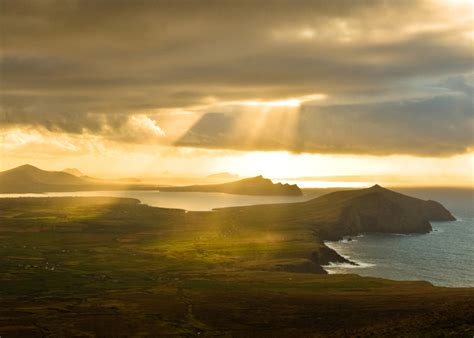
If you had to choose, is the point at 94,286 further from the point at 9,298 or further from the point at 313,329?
the point at 313,329

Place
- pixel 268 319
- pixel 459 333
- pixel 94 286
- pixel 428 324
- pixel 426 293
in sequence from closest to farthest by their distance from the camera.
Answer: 1. pixel 459 333
2. pixel 428 324
3. pixel 268 319
4. pixel 426 293
5. pixel 94 286

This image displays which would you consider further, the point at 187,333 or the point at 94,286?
the point at 94,286

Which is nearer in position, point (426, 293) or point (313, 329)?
point (313, 329)

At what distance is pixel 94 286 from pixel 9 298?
3021 centimetres

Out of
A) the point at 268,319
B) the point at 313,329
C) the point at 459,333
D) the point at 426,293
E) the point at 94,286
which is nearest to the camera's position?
the point at 459,333

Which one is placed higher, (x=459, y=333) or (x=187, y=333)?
(x=459, y=333)

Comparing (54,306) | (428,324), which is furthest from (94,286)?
(428,324)

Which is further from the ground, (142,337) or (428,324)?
(428,324)

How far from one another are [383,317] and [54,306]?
89.1 metres

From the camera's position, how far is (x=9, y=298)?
163750mm

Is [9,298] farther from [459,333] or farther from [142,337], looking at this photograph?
[459,333]

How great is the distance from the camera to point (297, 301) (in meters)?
152

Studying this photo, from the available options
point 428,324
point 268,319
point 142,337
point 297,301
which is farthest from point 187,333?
point 428,324

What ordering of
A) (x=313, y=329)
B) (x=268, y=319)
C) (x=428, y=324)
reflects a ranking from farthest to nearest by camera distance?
(x=268, y=319) < (x=313, y=329) < (x=428, y=324)
